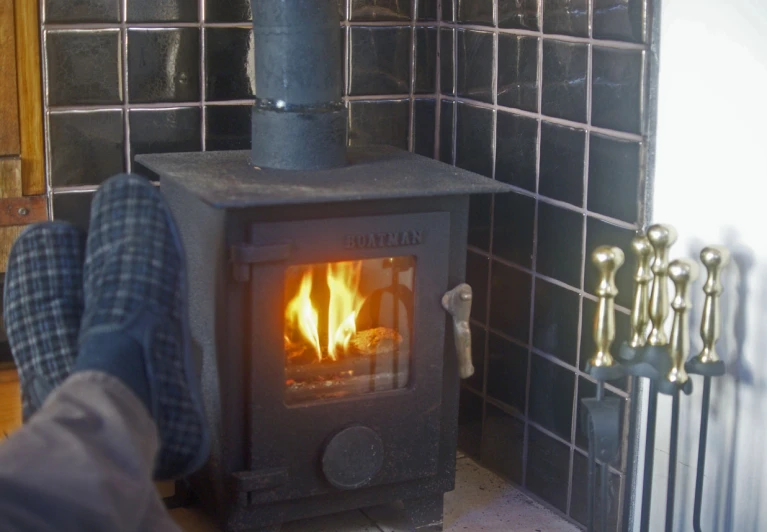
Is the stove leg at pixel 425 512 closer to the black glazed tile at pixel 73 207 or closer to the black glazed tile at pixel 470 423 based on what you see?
the black glazed tile at pixel 470 423

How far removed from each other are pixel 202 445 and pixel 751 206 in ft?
3.10

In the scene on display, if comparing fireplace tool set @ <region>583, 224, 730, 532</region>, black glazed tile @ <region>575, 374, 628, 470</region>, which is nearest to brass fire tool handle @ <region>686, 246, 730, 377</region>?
fireplace tool set @ <region>583, 224, 730, 532</region>

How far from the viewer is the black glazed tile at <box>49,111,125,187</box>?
2.13m

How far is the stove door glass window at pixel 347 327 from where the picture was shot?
1.95 m

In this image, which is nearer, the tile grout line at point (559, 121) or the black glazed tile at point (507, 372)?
the tile grout line at point (559, 121)

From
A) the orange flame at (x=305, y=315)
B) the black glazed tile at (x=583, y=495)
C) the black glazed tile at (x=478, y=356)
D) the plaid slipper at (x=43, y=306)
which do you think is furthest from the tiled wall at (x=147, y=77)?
the black glazed tile at (x=583, y=495)

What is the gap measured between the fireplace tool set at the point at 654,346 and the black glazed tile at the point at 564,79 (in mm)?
359

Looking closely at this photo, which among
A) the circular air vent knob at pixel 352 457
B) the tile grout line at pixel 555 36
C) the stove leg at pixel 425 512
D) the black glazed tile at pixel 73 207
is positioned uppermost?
the tile grout line at pixel 555 36

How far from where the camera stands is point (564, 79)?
2.05 metres

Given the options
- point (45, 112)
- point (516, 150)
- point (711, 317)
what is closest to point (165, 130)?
point (45, 112)

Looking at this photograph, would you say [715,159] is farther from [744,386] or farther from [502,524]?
[502,524]

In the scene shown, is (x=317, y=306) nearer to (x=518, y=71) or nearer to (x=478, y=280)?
(x=478, y=280)

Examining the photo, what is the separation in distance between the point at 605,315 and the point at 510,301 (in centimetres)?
47

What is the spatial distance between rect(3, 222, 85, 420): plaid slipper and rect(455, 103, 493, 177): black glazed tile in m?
Answer: 0.87
